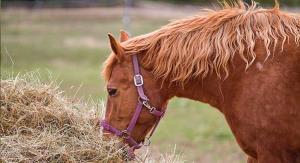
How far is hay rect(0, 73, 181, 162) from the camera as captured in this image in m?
4.33

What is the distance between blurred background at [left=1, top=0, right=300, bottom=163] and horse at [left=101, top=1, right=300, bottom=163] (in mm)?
871

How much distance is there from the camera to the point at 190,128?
10.4m

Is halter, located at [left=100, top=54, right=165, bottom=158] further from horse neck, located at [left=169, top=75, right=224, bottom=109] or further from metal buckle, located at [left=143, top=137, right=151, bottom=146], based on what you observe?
horse neck, located at [left=169, top=75, right=224, bottom=109]

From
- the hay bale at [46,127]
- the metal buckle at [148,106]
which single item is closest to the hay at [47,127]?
the hay bale at [46,127]

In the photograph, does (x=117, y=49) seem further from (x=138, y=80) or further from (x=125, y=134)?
(x=125, y=134)

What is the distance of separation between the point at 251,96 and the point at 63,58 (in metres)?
16.1

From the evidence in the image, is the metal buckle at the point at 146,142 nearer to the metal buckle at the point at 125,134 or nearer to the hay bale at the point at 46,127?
the metal buckle at the point at 125,134

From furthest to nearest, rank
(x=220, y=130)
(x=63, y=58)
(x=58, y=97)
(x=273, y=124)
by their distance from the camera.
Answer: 1. (x=63, y=58)
2. (x=220, y=130)
3. (x=58, y=97)
4. (x=273, y=124)

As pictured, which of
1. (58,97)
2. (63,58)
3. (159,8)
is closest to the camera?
(58,97)

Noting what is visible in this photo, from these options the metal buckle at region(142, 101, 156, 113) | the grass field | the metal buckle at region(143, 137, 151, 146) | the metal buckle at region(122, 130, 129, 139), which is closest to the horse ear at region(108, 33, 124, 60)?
the metal buckle at region(142, 101, 156, 113)

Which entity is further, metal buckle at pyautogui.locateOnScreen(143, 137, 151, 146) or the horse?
metal buckle at pyautogui.locateOnScreen(143, 137, 151, 146)

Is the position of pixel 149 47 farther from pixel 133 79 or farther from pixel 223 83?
pixel 223 83

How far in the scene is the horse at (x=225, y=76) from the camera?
4.32 m

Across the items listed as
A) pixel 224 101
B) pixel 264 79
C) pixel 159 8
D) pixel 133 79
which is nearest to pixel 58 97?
pixel 133 79
